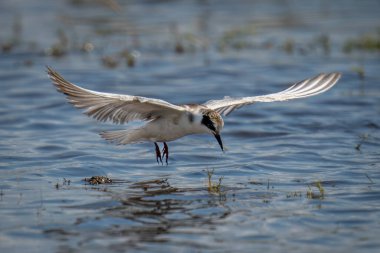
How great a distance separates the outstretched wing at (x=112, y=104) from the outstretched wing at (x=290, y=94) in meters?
0.77

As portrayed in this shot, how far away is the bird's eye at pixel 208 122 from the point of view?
7.78m

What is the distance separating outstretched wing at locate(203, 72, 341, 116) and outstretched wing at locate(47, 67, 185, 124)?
775mm

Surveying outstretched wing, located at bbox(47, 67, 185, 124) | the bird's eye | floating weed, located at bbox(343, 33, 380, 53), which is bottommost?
the bird's eye

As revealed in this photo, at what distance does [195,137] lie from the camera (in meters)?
10.6

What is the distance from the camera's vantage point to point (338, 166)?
8836mm

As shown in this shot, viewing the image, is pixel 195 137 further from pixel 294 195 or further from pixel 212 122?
pixel 294 195

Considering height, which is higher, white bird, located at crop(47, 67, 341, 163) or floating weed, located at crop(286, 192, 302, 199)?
white bird, located at crop(47, 67, 341, 163)

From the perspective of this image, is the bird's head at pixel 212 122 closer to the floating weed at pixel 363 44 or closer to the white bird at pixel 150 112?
the white bird at pixel 150 112

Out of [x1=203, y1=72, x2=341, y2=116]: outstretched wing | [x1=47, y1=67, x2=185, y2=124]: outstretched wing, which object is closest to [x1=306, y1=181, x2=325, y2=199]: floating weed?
[x1=203, y1=72, x2=341, y2=116]: outstretched wing

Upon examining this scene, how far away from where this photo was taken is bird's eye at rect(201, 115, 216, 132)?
778cm

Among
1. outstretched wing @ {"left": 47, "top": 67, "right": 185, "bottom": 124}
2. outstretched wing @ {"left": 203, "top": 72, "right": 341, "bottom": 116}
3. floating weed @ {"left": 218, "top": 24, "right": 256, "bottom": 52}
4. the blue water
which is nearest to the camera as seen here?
the blue water

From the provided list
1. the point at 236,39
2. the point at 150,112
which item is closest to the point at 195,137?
the point at 150,112

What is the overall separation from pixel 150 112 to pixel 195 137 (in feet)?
8.31

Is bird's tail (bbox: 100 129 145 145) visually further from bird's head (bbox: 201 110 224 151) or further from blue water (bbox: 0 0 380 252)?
bird's head (bbox: 201 110 224 151)
